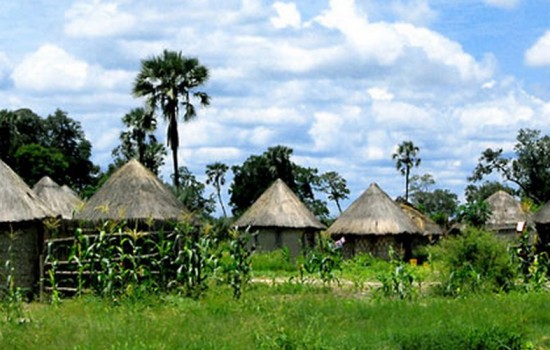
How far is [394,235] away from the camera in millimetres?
46656

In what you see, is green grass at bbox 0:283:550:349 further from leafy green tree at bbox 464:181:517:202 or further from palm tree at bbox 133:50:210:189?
leafy green tree at bbox 464:181:517:202

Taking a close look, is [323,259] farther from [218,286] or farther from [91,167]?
[91,167]

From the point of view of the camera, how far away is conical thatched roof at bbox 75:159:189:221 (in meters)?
30.3

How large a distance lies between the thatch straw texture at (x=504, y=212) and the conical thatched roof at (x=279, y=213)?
1242 cm

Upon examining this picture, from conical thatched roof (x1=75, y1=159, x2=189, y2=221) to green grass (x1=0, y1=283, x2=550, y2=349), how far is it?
12.4 metres

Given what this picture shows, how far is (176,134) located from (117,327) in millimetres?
32298

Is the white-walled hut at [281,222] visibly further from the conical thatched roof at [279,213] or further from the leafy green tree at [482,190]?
the leafy green tree at [482,190]

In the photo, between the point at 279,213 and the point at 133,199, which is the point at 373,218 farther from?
the point at 133,199

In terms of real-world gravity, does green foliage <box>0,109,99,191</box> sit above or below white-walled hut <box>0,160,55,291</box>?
above

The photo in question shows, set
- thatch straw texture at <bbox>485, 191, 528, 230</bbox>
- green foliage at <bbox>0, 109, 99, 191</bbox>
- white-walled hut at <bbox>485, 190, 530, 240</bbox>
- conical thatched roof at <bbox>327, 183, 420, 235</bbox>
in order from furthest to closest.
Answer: green foliage at <bbox>0, 109, 99, 191</bbox> → thatch straw texture at <bbox>485, 191, 528, 230</bbox> → white-walled hut at <bbox>485, 190, 530, 240</bbox> → conical thatched roof at <bbox>327, 183, 420, 235</bbox>

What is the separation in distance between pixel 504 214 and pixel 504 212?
0.16m

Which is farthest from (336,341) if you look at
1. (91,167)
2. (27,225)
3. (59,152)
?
(91,167)

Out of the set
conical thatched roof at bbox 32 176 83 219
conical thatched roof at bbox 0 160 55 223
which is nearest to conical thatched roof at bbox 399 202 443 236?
conical thatched roof at bbox 32 176 83 219

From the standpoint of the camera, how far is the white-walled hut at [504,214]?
175 ft
